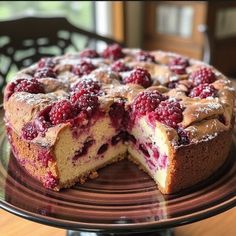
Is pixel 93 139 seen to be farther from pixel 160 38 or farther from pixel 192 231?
pixel 160 38

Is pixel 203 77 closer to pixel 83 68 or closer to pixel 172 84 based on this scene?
pixel 172 84

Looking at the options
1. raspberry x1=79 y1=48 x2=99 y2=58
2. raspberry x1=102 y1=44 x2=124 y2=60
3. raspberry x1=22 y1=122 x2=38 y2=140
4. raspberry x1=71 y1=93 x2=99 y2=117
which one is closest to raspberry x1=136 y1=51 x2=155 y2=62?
raspberry x1=102 y1=44 x2=124 y2=60

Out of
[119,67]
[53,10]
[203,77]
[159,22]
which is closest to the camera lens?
[203,77]

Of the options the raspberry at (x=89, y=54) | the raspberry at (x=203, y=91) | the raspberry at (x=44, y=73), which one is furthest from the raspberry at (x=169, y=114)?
the raspberry at (x=89, y=54)

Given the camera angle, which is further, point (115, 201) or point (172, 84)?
point (172, 84)

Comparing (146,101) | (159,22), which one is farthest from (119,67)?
(159,22)

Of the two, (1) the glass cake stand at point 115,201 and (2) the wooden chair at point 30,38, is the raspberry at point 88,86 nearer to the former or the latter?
(1) the glass cake stand at point 115,201
